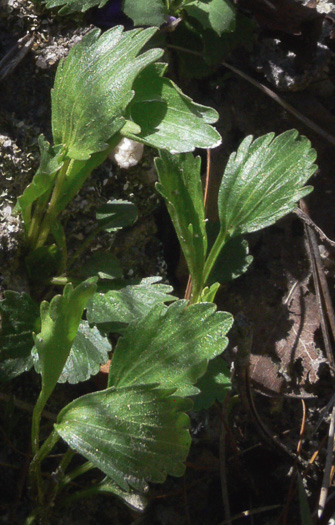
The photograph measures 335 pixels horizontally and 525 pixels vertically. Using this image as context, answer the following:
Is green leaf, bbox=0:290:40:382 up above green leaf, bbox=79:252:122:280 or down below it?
above

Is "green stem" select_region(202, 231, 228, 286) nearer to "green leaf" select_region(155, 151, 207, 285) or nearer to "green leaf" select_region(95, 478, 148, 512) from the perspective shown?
"green leaf" select_region(155, 151, 207, 285)

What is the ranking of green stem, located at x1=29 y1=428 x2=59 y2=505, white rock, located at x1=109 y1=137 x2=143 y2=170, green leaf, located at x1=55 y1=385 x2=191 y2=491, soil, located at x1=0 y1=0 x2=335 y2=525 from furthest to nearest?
white rock, located at x1=109 y1=137 x2=143 y2=170 < soil, located at x1=0 y1=0 x2=335 y2=525 < green stem, located at x1=29 y1=428 x2=59 y2=505 < green leaf, located at x1=55 y1=385 x2=191 y2=491

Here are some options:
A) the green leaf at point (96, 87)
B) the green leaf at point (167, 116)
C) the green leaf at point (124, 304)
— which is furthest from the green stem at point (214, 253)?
the green leaf at point (96, 87)

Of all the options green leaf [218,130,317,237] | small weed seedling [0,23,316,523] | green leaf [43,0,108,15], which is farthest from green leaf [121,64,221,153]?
green leaf [43,0,108,15]

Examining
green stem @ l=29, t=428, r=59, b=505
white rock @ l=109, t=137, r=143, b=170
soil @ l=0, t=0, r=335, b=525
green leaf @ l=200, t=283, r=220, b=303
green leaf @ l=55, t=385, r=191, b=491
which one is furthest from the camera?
white rock @ l=109, t=137, r=143, b=170

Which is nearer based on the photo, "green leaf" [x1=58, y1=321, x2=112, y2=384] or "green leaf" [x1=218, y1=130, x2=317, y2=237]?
"green leaf" [x1=58, y1=321, x2=112, y2=384]

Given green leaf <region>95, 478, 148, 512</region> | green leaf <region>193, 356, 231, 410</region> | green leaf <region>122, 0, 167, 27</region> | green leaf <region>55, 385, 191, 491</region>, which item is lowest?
green leaf <region>95, 478, 148, 512</region>

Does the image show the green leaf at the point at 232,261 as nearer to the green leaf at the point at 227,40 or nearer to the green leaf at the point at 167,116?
the green leaf at the point at 167,116
